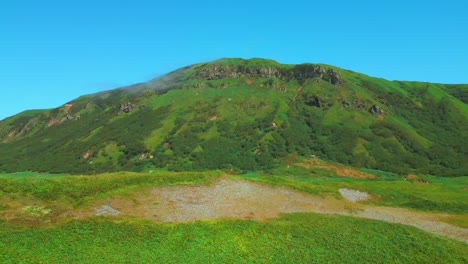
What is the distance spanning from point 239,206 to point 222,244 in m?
14.8

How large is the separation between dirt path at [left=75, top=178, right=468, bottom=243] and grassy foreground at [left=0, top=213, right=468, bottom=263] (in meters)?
4.70

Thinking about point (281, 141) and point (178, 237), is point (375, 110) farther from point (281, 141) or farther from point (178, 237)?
point (178, 237)

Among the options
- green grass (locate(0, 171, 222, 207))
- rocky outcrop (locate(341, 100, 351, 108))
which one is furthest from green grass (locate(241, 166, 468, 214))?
rocky outcrop (locate(341, 100, 351, 108))

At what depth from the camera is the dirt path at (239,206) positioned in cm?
4722

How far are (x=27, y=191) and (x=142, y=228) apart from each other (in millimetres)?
17887

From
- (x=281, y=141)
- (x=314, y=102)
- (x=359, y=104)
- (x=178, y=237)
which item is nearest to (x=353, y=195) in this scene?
(x=178, y=237)

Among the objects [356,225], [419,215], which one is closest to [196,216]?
[356,225]

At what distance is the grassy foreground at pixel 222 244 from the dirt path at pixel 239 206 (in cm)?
470

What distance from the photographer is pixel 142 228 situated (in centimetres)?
4003

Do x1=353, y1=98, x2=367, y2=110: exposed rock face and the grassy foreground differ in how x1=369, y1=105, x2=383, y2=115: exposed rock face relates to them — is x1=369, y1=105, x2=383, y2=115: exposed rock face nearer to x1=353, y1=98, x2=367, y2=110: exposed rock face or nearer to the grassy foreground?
x1=353, y1=98, x2=367, y2=110: exposed rock face

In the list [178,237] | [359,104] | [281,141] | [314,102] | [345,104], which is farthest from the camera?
[314,102]

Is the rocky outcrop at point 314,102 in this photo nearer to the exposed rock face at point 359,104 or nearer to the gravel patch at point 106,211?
the exposed rock face at point 359,104

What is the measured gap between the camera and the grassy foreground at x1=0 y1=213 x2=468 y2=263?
3431 cm

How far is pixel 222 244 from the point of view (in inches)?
1519
